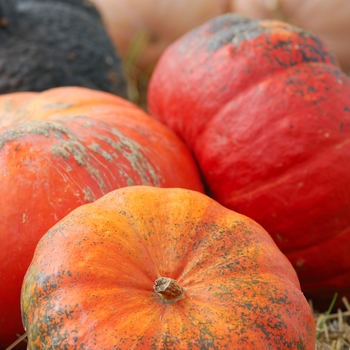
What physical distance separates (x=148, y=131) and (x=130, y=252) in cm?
77

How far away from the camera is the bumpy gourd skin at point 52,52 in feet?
8.21

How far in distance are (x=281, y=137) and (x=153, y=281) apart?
0.82 meters

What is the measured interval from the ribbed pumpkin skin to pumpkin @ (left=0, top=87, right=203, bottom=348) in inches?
9.0

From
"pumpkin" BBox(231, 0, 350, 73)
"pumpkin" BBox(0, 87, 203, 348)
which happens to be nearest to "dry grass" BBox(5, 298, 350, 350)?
"pumpkin" BBox(0, 87, 203, 348)

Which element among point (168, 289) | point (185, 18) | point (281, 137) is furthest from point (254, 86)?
point (185, 18)

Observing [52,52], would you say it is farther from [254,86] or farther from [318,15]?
[318,15]

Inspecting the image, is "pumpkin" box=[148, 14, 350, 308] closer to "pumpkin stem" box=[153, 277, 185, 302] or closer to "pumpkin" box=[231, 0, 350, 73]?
"pumpkin stem" box=[153, 277, 185, 302]

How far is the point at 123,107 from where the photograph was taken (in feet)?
6.70

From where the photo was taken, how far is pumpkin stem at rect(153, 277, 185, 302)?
1.05m

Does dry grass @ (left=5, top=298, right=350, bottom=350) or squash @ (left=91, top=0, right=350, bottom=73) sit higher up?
squash @ (left=91, top=0, right=350, bottom=73)

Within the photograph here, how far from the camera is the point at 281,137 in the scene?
1.76 metres

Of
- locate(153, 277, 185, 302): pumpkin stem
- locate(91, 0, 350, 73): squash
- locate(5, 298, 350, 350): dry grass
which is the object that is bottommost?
locate(5, 298, 350, 350): dry grass

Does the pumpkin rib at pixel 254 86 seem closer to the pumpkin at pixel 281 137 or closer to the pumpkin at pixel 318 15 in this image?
the pumpkin at pixel 281 137

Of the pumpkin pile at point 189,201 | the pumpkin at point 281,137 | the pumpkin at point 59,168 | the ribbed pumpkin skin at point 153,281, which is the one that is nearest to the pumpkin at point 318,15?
the pumpkin pile at point 189,201
